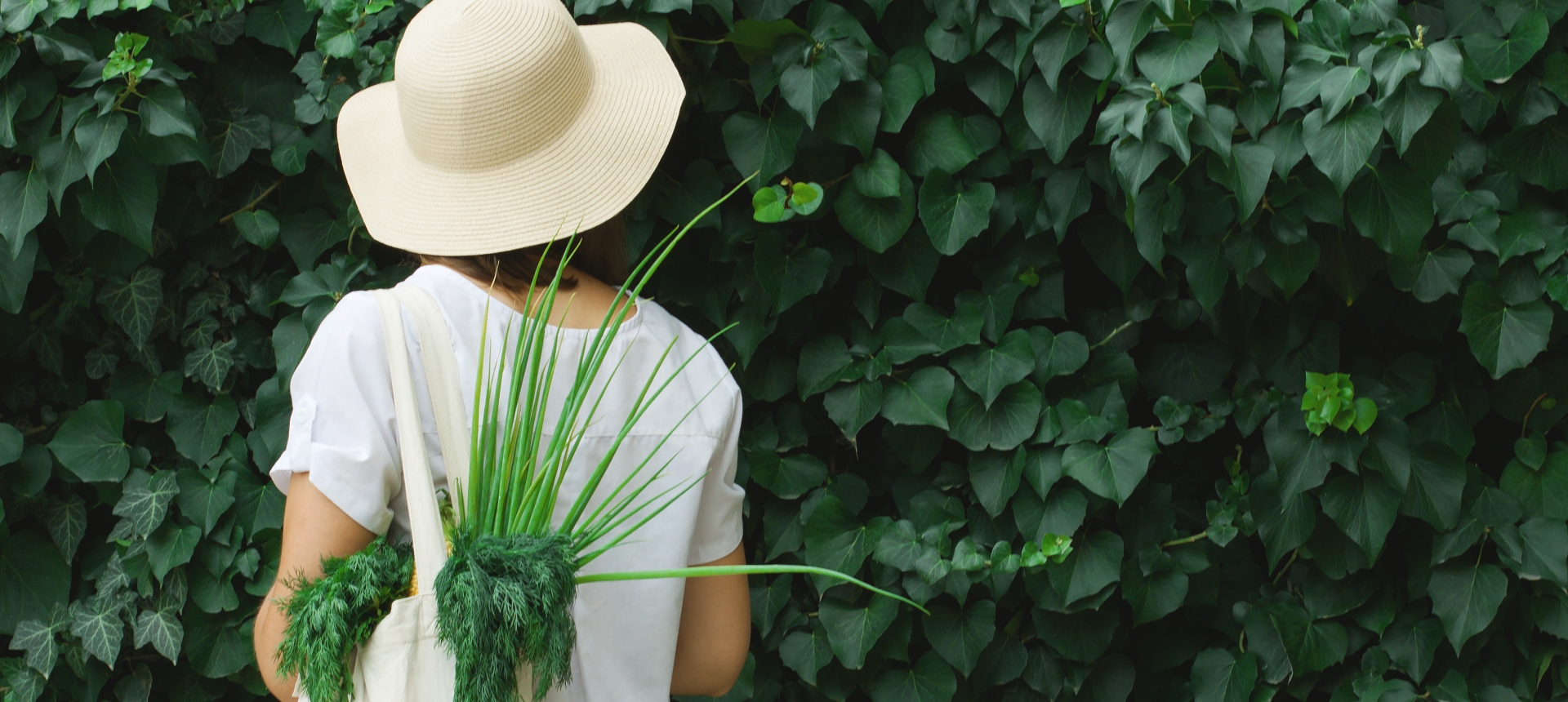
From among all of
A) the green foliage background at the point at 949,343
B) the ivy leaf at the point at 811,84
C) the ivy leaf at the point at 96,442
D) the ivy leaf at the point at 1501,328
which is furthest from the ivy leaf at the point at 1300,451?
the ivy leaf at the point at 96,442

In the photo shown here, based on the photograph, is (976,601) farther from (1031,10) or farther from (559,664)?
(559,664)

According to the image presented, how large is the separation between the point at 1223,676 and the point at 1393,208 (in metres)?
0.88

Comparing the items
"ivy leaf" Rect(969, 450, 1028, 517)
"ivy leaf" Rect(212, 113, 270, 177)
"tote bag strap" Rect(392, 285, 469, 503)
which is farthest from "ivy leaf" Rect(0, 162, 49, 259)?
"ivy leaf" Rect(969, 450, 1028, 517)

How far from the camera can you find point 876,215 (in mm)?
1908

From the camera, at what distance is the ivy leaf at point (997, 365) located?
6.21 ft

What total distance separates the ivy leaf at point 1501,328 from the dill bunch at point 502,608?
1.61 m

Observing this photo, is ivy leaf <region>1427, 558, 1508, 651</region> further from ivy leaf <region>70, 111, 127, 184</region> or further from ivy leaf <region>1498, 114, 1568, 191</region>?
ivy leaf <region>70, 111, 127, 184</region>

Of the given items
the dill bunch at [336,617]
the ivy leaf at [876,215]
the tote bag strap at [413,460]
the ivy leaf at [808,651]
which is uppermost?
the tote bag strap at [413,460]

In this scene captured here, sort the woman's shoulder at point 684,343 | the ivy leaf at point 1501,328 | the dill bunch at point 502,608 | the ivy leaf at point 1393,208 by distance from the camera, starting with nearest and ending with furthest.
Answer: the dill bunch at point 502,608 < the woman's shoulder at point 684,343 < the ivy leaf at point 1393,208 < the ivy leaf at point 1501,328

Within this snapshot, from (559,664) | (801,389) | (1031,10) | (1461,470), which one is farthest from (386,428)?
(1461,470)

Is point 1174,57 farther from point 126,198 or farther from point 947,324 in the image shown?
point 126,198

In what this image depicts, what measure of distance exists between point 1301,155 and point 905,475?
0.89 metres

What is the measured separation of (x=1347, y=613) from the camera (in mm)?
1996

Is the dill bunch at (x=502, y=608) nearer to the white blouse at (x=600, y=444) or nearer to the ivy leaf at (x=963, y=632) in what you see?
the white blouse at (x=600, y=444)
